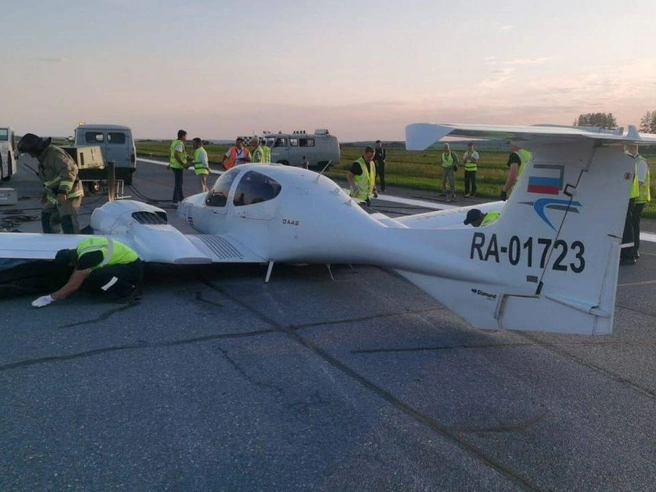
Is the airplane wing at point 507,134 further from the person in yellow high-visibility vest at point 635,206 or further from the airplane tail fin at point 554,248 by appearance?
the person in yellow high-visibility vest at point 635,206

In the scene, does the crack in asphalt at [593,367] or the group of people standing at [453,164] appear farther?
the group of people standing at [453,164]

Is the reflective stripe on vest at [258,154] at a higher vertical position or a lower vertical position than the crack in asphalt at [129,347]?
higher

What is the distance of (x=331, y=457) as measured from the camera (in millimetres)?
3656

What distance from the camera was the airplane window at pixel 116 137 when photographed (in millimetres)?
21609

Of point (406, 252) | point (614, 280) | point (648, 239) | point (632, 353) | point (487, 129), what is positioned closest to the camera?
point (487, 129)

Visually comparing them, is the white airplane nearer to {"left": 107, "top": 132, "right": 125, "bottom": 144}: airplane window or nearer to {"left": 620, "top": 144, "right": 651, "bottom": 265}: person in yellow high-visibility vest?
{"left": 620, "top": 144, "right": 651, "bottom": 265}: person in yellow high-visibility vest

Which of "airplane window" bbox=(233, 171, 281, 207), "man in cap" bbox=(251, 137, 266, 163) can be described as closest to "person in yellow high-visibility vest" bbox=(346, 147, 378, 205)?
"airplane window" bbox=(233, 171, 281, 207)

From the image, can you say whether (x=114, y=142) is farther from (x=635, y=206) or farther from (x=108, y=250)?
(x=635, y=206)

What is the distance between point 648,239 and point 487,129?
34.9 feet

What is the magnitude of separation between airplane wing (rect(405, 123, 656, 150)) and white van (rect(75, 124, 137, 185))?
20.1 metres

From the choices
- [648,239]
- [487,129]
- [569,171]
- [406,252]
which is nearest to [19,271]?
[406,252]

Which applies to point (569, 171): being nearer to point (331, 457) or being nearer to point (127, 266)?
point (331, 457)

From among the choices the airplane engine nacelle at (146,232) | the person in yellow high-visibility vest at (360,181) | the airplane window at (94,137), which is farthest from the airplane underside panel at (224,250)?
the airplane window at (94,137)

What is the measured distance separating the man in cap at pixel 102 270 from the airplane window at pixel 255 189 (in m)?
1.95
